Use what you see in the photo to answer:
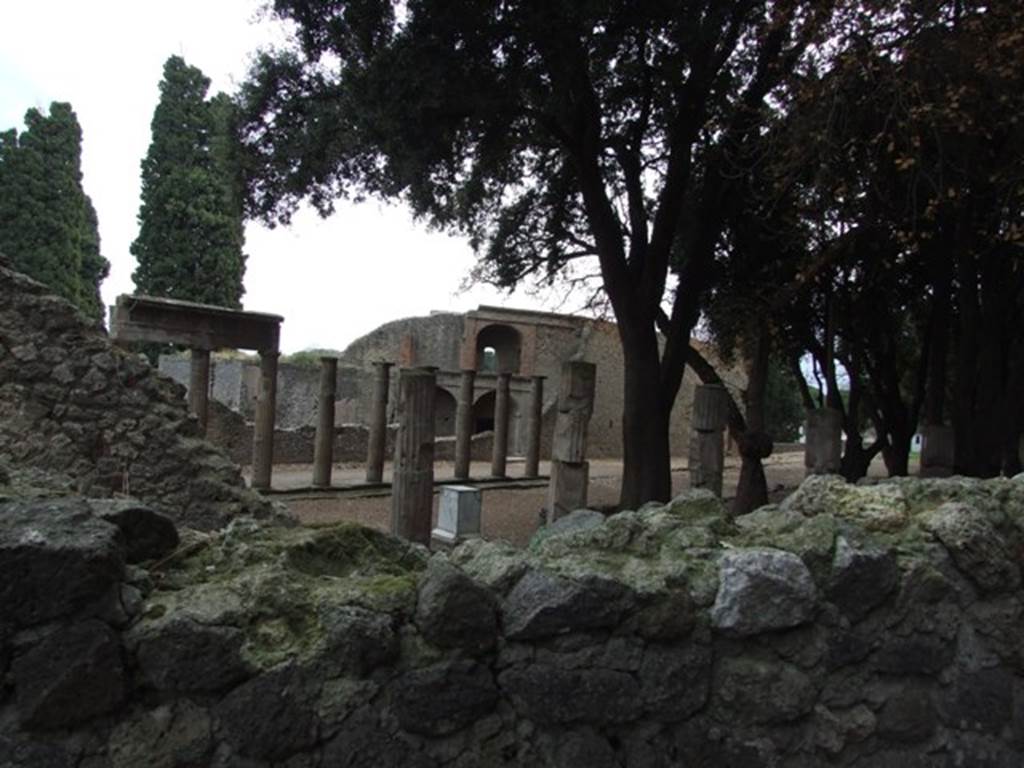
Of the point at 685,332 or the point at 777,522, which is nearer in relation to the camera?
the point at 777,522

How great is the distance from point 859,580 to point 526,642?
1.11m

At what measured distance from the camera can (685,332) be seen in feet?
38.7

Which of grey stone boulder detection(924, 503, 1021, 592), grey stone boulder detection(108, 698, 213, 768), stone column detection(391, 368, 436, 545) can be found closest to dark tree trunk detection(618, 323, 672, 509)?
stone column detection(391, 368, 436, 545)

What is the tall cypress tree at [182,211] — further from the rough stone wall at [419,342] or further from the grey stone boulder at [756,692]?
the grey stone boulder at [756,692]

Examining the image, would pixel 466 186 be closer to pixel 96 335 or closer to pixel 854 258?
pixel 854 258

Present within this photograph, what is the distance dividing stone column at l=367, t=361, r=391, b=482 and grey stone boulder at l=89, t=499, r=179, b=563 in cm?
A: 1620

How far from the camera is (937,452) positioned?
13.5m

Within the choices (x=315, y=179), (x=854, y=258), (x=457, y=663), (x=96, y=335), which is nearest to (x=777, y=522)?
(x=457, y=663)

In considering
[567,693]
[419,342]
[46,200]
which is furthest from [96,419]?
[419,342]

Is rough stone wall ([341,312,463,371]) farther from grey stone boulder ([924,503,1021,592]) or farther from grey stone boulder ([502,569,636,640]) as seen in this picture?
grey stone boulder ([502,569,636,640])

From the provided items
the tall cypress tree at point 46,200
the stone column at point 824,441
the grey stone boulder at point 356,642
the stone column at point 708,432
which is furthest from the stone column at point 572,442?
the tall cypress tree at point 46,200

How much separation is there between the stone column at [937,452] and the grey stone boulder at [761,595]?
39.9 ft

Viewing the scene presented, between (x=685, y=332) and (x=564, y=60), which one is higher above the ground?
(x=564, y=60)

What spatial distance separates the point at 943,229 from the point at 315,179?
857 cm
